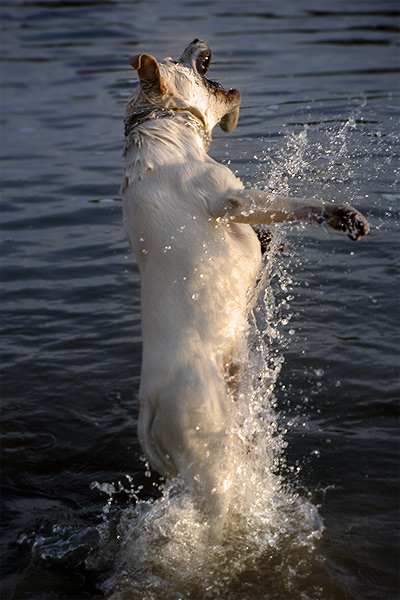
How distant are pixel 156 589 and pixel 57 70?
12.9 meters

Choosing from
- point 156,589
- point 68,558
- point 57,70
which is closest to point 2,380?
point 68,558

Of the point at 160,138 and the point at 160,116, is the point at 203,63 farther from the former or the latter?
the point at 160,138

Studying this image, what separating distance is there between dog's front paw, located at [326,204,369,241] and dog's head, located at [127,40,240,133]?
1111mm

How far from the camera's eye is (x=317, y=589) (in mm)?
3363

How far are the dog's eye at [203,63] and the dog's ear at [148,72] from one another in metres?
0.33

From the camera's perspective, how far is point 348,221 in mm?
2961

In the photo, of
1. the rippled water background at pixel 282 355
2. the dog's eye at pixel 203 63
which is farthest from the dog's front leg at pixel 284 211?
the rippled water background at pixel 282 355

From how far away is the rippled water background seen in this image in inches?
142

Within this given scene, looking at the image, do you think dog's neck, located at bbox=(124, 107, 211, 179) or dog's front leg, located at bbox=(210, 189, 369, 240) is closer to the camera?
dog's front leg, located at bbox=(210, 189, 369, 240)

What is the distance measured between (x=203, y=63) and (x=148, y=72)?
1.58 feet

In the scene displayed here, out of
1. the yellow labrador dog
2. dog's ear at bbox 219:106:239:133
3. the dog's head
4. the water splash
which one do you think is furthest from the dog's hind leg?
dog's ear at bbox 219:106:239:133

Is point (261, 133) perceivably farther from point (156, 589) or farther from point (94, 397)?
point (156, 589)

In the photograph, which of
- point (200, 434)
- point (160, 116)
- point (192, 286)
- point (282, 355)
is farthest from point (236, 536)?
point (160, 116)

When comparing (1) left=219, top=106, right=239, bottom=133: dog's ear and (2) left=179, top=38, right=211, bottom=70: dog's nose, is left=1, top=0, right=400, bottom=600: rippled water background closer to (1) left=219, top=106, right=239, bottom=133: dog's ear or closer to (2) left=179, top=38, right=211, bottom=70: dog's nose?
(1) left=219, top=106, right=239, bottom=133: dog's ear
